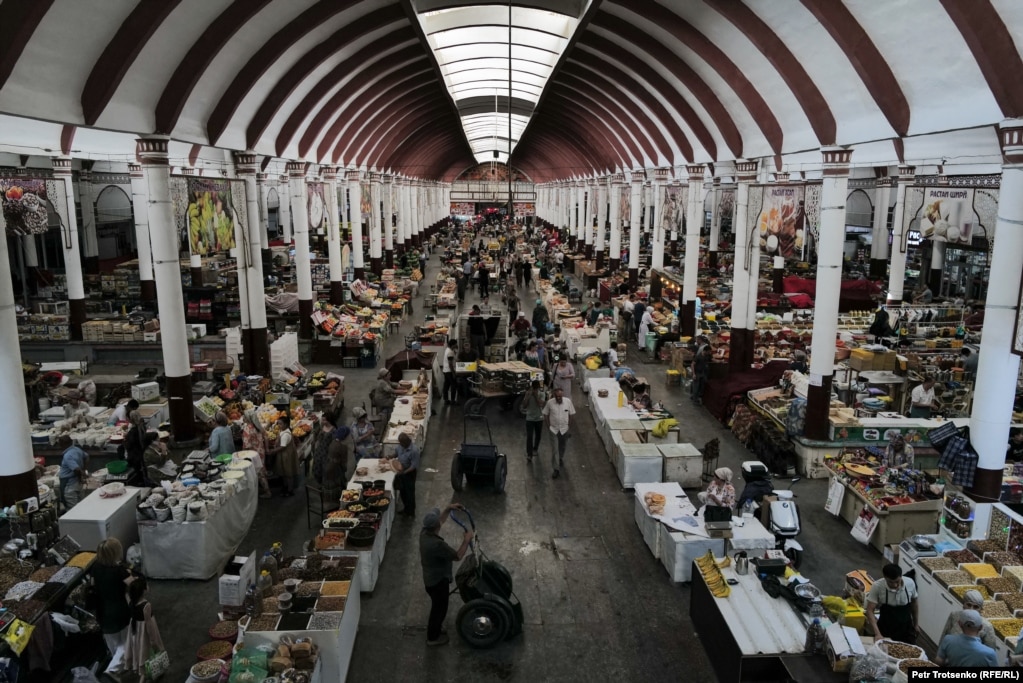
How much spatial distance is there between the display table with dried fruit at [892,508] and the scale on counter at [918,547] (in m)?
1.00

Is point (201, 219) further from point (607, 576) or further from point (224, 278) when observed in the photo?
point (224, 278)

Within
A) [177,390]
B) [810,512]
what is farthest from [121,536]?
[810,512]

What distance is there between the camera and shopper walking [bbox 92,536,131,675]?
7.14 meters

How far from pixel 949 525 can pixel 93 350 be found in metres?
20.4

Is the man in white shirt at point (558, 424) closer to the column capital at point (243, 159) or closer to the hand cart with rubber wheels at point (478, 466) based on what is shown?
the hand cart with rubber wheels at point (478, 466)

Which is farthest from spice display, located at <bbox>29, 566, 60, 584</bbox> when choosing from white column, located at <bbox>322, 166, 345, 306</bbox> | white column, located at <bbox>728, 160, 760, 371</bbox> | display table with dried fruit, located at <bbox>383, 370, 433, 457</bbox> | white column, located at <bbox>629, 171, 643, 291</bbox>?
white column, located at <bbox>629, 171, 643, 291</bbox>

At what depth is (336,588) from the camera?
25.7ft

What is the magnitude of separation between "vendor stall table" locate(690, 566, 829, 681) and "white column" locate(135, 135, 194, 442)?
9.78 meters

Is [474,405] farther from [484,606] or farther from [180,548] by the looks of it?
[484,606]

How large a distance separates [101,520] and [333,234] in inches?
692

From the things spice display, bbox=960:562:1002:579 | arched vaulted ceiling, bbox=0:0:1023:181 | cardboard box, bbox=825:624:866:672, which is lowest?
spice display, bbox=960:562:1002:579

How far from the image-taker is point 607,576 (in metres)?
9.54

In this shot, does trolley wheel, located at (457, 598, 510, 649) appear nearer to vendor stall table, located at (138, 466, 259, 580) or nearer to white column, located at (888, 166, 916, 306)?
vendor stall table, located at (138, 466, 259, 580)

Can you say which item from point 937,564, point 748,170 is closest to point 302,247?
point 748,170
